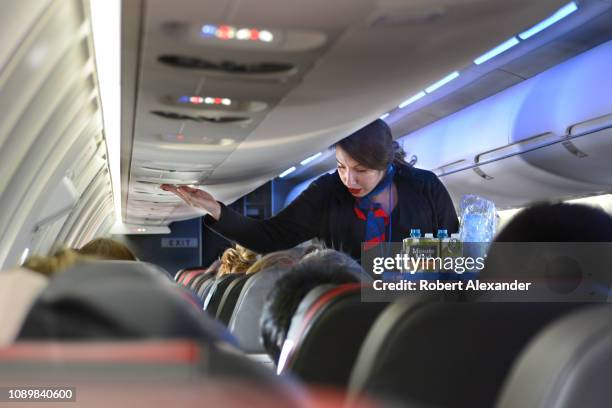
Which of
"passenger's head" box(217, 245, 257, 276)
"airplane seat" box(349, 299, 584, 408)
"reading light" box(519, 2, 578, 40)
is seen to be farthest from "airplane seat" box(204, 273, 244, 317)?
"reading light" box(519, 2, 578, 40)

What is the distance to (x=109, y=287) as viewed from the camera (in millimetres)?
844

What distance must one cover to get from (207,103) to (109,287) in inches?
137

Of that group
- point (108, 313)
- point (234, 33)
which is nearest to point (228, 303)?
point (234, 33)

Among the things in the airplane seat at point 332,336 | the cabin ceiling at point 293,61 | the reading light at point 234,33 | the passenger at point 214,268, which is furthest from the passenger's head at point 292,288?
the passenger at point 214,268

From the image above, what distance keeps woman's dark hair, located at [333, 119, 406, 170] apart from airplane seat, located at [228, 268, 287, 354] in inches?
52.9

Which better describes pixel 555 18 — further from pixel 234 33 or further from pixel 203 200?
pixel 234 33

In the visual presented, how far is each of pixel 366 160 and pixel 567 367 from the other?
337 centimetres

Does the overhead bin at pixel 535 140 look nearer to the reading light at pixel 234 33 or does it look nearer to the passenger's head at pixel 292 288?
the reading light at pixel 234 33

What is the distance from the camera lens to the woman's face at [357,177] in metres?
4.45

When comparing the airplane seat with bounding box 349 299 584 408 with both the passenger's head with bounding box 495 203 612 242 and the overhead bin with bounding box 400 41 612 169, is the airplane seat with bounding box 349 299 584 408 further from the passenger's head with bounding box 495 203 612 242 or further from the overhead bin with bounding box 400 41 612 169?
the overhead bin with bounding box 400 41 612 169

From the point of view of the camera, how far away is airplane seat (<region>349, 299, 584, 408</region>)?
1403 mm

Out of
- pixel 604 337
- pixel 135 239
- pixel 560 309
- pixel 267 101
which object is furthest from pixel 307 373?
pixel 135 239

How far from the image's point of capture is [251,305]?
332 cm

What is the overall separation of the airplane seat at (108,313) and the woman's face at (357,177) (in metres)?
3.61
